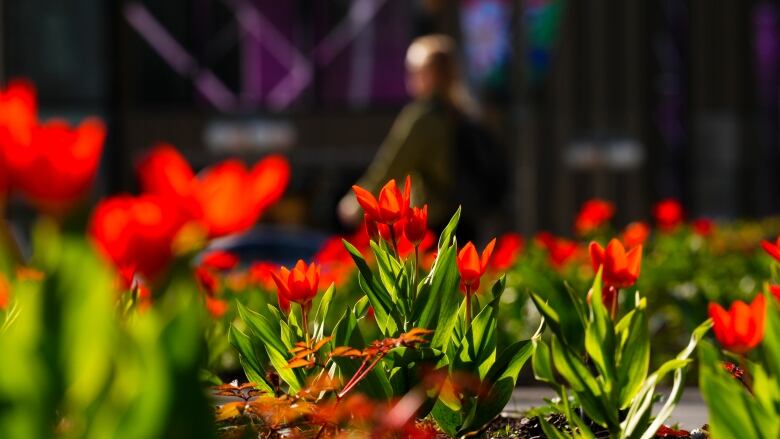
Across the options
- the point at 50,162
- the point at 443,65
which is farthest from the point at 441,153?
the point at 50,162

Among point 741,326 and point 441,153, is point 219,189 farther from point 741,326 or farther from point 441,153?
point 441,153

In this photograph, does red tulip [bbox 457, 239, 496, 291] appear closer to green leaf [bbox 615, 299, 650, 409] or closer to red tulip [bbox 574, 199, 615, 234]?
green leaf [bbox 615, 299, 650, 409]

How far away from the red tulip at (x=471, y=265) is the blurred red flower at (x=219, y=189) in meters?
1.04

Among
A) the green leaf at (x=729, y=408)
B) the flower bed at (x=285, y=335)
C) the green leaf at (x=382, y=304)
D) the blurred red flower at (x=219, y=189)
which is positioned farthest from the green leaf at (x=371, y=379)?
the blurred red flower at (x=219, y=189)

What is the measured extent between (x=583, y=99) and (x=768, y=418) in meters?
39.5

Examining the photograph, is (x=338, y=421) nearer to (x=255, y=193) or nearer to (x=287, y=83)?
(x=255, y=193)

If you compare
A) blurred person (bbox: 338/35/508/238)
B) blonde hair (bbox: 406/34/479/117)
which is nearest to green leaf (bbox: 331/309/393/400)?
blurred person (bbox: 338/35/508/238)

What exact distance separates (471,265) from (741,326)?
50 cm

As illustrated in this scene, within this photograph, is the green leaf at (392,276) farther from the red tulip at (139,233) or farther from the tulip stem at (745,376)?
the red tulip at (139,233)

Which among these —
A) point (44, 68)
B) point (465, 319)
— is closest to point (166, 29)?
point (44, 68)

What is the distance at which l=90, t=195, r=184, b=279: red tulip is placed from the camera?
1.47m

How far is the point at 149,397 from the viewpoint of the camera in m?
1.41

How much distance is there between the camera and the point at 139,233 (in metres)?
1.46

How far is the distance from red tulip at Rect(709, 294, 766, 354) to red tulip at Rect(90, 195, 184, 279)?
1.15 metres
